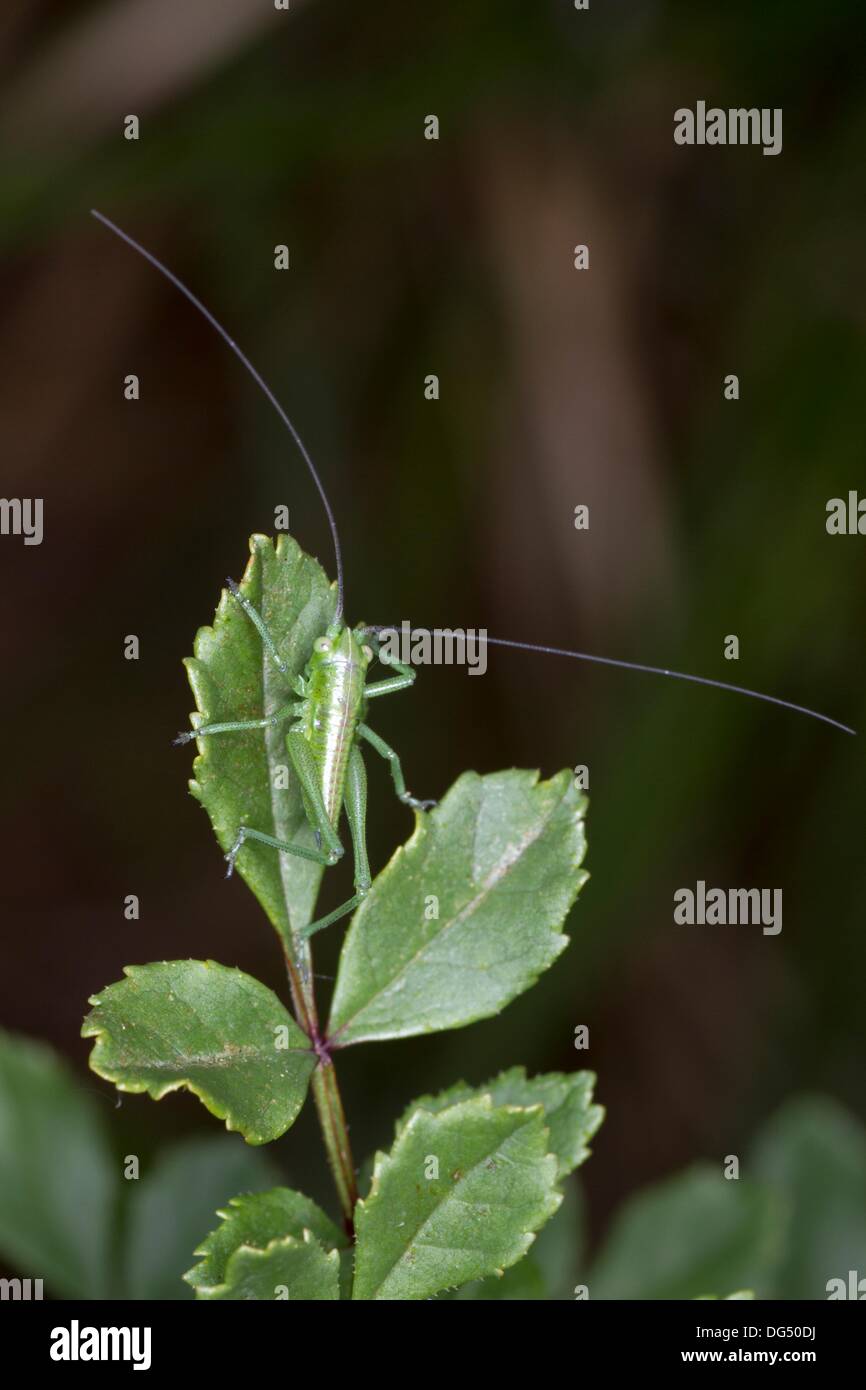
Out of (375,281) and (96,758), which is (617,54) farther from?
(96,758)

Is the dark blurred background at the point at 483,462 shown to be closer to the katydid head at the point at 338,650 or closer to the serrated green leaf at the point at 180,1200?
the serrated green leaf at the point at 180,1200

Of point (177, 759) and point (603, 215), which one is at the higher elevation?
point (603, 215)

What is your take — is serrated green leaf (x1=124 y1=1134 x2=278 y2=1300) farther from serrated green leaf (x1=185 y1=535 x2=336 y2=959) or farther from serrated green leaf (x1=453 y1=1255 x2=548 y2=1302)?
serrated green leaf (x1=185 y1=535 x2=336 y2=959)

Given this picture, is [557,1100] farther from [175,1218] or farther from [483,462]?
[483,462]

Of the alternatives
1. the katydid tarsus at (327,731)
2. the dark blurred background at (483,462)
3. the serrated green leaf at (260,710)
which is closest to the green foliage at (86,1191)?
the katydid tarsus at (327,731)

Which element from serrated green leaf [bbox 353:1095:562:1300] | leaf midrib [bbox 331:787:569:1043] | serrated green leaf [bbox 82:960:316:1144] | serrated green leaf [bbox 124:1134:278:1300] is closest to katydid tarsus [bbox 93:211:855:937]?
leaf midrib [bbox 331:787:569:1043]

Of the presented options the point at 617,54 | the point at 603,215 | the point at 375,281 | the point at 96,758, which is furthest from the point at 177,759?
the point at 617,54
